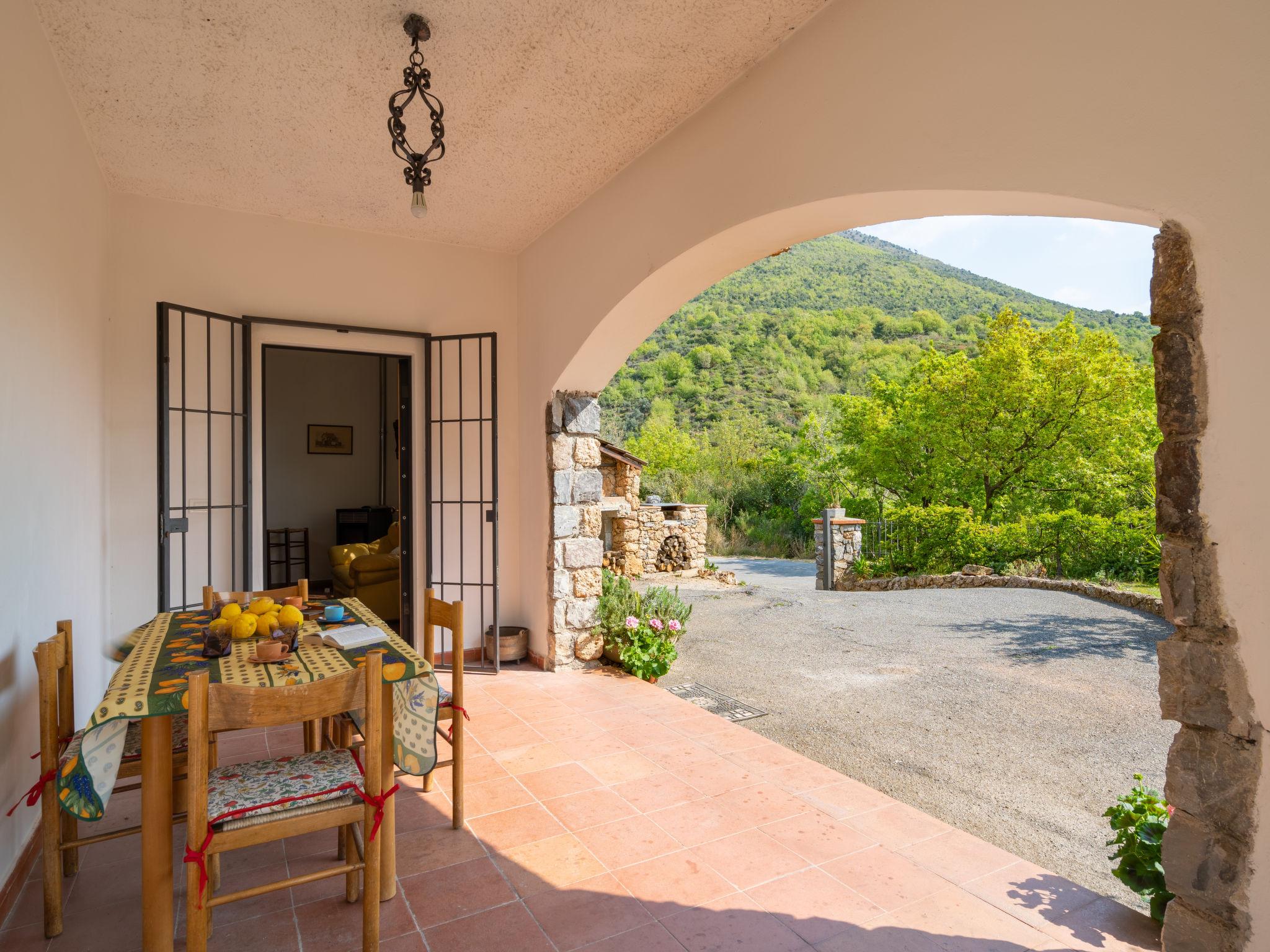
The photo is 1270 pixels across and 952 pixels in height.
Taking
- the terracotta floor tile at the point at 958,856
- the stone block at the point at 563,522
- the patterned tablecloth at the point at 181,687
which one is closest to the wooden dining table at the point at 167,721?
the patterned tablecloth at the point at 181,687

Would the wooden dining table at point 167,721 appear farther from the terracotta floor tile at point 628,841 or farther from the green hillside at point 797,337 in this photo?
the green hillside at point 797,337

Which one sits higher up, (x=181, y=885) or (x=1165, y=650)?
(x=1165, y=650)

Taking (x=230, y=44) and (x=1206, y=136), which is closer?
(x=1206, y=136)

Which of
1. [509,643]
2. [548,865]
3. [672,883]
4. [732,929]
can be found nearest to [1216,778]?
[732,929]

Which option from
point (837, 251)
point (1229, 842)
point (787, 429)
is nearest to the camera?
point (1229, 842)

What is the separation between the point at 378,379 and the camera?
914 centimetres

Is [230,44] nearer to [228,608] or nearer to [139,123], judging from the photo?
[139,123]

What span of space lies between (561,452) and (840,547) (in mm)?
7959

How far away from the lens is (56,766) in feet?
7.13

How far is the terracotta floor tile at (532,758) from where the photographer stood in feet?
11.2

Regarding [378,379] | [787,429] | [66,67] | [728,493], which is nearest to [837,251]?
[787,429]

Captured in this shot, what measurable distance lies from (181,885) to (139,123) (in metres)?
3.32

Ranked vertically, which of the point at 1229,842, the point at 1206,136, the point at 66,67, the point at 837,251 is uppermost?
the point at 837,251

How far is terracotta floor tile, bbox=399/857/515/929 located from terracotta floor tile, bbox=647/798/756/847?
662 mm
